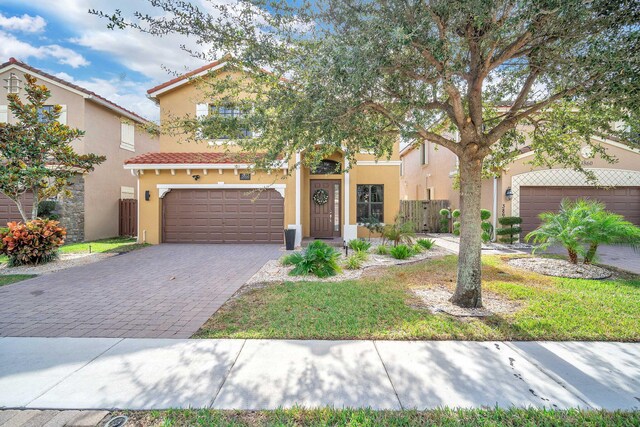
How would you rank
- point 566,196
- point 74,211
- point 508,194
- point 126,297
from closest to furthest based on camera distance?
point 126,297, point 508,194, point 566,196, point 74,211

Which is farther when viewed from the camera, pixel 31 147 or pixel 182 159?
pixel 182 159

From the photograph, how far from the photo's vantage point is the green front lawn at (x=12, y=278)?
704cm

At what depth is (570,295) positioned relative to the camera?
5758 millimetres

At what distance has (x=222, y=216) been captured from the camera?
13.1 metres

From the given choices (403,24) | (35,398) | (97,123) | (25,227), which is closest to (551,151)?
(403,24)

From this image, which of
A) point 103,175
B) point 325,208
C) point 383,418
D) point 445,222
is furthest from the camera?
point 445,222

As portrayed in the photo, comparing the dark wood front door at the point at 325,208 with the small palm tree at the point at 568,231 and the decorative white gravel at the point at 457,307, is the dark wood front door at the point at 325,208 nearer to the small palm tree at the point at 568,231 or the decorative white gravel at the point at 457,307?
the small palm tree at the point at 568,231

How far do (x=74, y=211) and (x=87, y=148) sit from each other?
284 cm

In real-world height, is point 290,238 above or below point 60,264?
above

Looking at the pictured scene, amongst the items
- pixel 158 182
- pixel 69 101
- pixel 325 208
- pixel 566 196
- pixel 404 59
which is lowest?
pixel 325 208

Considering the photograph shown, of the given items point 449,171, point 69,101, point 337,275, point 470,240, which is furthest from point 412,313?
point 69,101

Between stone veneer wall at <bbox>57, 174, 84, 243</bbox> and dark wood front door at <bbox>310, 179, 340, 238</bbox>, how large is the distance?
A: 33.4 feet

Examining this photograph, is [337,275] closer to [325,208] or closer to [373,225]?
[373,225]

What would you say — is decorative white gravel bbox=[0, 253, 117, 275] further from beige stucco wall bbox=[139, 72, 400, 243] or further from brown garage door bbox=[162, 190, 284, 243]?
brown garage door bbox=[162, 190, 284, 243]
